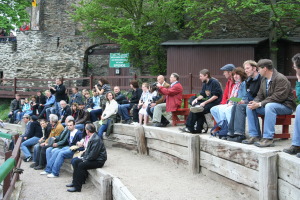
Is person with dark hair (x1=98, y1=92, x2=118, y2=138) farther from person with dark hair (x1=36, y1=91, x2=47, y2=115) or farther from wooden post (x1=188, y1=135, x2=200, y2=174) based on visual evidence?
person with dark hair (x1=36, y1=91, x2=47, y2=115)

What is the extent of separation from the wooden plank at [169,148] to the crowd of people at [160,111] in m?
0.46

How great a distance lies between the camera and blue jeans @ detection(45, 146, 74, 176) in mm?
8883

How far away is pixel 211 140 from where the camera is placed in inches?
236

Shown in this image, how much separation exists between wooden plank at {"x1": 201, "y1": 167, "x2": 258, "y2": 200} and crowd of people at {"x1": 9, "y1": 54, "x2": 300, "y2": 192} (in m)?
0.63

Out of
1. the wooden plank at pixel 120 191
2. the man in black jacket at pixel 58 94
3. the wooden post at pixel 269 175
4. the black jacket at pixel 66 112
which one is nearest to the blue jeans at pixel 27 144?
the black jacket at pixel 66 112

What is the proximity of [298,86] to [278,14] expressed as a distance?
36.3ft

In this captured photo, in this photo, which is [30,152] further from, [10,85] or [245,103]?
[10,85]

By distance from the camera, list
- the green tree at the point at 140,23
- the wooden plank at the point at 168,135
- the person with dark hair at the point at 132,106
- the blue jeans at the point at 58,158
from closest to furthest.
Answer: the wooden plank at the point at 168,135, the blue jeans at the point at 58,158, the person with dark hair at the point at 132,106, the green tree at the point at 140,23

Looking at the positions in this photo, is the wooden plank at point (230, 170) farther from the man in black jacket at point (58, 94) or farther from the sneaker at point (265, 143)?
the man in black jacket at point (58, 94)

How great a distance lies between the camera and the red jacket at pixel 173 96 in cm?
870

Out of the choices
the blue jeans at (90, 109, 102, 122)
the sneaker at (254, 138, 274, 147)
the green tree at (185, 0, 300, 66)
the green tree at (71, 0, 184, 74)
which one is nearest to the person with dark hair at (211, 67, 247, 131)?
the sneaker at (254, 138, 274, 147)

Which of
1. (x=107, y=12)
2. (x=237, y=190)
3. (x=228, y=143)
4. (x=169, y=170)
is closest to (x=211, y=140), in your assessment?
(x=228, y=143)

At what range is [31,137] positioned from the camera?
11414 millimetres

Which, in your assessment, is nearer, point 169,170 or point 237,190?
point 237,190
